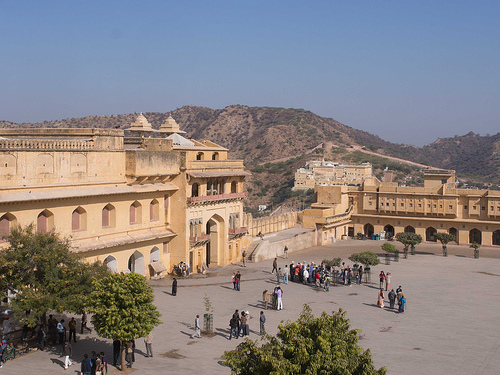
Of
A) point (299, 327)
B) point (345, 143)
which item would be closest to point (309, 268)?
point (299, 327)

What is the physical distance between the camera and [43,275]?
1848 centimetres

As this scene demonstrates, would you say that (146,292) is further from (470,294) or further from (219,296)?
(470,294)

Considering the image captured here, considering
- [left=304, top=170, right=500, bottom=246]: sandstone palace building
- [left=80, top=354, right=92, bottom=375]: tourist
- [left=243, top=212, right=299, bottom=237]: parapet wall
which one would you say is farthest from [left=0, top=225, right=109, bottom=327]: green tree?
[left=304, top=170, right=500, bottom=246]: sandstone palace building

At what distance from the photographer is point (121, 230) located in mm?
28172

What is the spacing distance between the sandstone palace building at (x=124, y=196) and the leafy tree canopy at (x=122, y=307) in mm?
7559

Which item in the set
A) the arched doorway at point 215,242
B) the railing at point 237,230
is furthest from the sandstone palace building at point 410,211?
the arched doorway at point 215,242

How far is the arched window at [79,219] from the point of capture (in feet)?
84.9

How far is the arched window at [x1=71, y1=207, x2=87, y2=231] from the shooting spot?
25.9 m

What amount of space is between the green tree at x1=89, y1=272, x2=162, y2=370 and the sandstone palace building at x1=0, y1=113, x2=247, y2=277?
758cm

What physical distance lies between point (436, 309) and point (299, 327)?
15264 millimetres

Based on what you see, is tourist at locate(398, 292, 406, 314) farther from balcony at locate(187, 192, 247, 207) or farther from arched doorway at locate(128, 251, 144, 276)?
arched doorway at locate(128, 251, 144, 276)

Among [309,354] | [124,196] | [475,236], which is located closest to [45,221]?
[124,196]

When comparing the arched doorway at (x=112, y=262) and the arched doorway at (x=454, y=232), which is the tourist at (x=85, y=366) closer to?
the arched doorway at (x=112, y=262)

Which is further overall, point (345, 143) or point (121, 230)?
point (345, 143)
